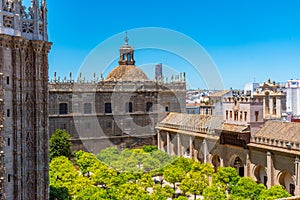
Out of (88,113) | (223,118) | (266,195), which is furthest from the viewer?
(88,113)

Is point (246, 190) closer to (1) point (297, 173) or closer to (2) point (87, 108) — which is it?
(1) point (297, 173)

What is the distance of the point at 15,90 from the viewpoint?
1357 cm

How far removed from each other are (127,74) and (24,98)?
30.1 metres

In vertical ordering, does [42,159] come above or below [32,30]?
below

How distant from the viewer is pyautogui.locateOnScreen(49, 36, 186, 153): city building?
124 feet

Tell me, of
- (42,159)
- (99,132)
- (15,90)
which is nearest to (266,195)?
(42,159)

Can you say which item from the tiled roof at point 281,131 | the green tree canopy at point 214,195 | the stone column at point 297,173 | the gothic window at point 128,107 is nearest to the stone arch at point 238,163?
the tiled roof at point 281,131

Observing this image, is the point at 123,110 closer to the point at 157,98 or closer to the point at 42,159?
the point at 157,98

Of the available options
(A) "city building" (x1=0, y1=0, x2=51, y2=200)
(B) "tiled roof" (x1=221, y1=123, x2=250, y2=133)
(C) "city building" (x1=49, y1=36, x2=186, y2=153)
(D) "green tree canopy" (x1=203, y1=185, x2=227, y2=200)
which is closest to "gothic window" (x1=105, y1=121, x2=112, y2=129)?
(C) "city building" (x1=49, y1=36, x2=186, y2=153)

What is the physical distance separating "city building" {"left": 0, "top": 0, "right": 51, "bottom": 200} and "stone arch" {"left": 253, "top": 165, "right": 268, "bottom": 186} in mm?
16369

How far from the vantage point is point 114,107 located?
40.2 m

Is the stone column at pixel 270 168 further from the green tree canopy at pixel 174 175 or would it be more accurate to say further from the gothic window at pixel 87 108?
the gothic window at pixel 87 108

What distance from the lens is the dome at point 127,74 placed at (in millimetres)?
43287

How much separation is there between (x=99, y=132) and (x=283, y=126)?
21.1 m
